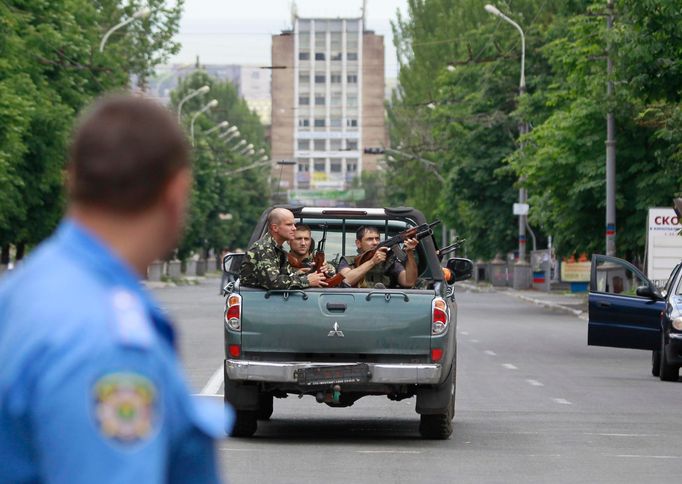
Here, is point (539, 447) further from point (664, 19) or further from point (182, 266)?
point (182, 266)

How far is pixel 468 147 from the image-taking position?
70.6 metres

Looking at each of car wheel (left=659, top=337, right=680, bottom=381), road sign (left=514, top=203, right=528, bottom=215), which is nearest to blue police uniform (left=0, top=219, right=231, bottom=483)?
car wheel (left=659, top=337, right=680, bottom=381)

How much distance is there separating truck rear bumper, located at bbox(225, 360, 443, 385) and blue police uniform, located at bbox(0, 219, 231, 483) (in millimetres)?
10538

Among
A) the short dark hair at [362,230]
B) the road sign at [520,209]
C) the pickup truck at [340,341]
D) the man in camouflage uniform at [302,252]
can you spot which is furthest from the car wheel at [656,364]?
the road sign at [520,209]

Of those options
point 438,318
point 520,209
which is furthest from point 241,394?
point 520,209

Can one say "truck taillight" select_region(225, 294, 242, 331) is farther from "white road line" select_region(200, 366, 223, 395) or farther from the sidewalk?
the sidewalk

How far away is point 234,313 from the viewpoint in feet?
44.6

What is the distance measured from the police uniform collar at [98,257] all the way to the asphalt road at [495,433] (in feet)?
27.8

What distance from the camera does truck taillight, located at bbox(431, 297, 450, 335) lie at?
13.4m

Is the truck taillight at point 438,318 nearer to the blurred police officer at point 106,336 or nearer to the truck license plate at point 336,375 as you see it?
the truck license plate at point 336,375

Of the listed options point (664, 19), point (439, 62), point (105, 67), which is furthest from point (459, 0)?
point (664, 19)

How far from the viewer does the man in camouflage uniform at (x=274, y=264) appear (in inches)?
533

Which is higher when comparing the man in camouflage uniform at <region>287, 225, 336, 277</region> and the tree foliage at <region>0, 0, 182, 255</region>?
the tree foliage at <region>0, 0, 182, 255</region>

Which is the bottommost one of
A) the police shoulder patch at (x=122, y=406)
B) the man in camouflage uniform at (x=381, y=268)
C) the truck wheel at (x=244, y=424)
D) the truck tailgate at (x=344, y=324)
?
the truck wheel at (x=244, y=424)
